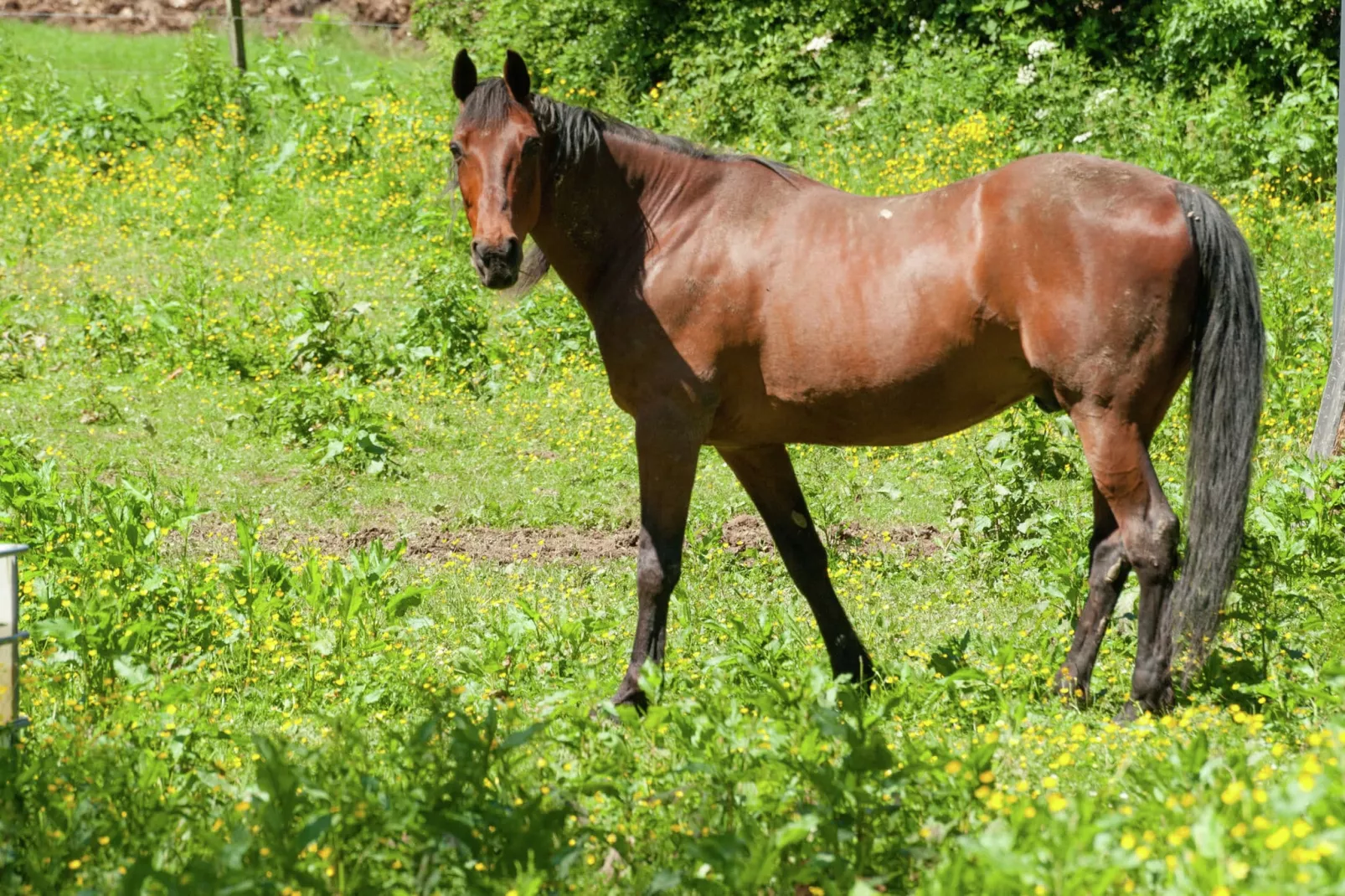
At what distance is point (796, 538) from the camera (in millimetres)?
5188

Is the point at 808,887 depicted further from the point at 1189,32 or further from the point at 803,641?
the point at 1189,32

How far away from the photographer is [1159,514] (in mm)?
4395

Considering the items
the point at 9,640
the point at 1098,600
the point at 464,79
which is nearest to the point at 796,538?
the point at 1098,600

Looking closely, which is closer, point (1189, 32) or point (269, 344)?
point (269, 344)

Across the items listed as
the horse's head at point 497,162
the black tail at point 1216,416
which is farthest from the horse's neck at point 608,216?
the black tail at point 1216,416

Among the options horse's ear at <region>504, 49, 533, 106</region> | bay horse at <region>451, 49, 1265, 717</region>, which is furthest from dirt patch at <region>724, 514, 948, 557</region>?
horse's ear at <region>504, 49, 533, 106</region>

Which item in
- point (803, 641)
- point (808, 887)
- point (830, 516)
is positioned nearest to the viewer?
point (808, 887)

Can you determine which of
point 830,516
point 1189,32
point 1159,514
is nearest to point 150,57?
point 1189,32

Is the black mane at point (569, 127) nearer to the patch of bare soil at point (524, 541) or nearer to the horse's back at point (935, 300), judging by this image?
the horse's back at point (935, 300)

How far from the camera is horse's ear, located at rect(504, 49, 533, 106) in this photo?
467 centimetres

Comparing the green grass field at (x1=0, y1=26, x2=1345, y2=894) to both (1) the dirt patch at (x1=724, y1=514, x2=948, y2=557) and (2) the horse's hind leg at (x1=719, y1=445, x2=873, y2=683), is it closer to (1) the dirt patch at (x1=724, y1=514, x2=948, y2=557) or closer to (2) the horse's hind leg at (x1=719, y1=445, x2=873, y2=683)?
(1) the dirt patch at (x1=724, y1=514, x2=948, y2=557)

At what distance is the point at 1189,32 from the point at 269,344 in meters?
8.49

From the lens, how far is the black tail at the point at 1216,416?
14.1 feet

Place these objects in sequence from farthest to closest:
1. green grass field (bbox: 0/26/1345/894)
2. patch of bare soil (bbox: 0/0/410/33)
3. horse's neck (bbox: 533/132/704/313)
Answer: patch of bare soil (bbox: 0/0/410/33) < horse's neck (bbox: 533/132/704/313) < green grass field (bbox: 0/26/1345/894)
